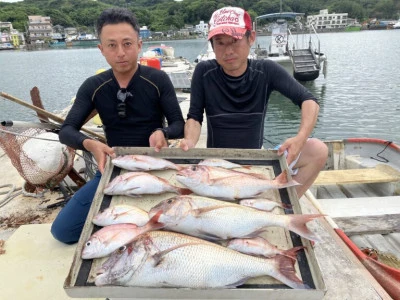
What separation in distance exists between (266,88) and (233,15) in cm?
90

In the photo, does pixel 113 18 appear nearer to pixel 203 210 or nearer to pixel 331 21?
pixel 203 210

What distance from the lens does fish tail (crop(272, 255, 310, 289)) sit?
1.55m

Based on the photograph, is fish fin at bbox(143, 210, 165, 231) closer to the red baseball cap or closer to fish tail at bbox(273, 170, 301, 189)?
fish tail at bbox(273, 170, 301, 189)

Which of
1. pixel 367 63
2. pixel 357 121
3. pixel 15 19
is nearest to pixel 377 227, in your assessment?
pixel 357 121

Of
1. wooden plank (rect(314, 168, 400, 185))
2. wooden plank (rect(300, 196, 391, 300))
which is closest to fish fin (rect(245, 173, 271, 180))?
wooden plank (rect(300, 196, 391, 300))

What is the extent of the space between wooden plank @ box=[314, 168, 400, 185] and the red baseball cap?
295 centimetres

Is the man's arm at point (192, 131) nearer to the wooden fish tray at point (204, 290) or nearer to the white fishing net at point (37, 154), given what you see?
the wooden fish tray at point (204, 290)

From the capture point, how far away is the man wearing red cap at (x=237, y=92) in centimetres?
311

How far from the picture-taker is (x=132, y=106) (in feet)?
11.1

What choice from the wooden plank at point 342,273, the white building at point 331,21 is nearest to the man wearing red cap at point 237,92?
the wooden plank at point 342,273

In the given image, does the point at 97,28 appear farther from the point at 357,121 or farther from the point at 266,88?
the point at 357,121

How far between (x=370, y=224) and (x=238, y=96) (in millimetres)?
2327

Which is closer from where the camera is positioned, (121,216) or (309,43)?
(121,216)

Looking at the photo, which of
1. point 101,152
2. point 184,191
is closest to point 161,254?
point 184,191
